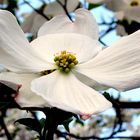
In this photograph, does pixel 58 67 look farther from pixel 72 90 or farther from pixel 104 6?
pixel 104 6

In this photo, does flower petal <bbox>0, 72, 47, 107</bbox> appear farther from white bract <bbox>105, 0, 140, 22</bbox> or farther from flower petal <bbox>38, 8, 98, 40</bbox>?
white bract <bbox>105, 0, 140, 22</bbox>

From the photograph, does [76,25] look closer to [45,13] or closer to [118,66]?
[118,66]

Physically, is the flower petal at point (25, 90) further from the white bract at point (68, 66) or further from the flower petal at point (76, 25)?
the flower petal at point (76, 25)

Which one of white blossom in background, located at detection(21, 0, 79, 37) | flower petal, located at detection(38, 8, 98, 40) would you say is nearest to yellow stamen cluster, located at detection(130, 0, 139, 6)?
white blossom in background, located at detection(21, 0, 79, 37)

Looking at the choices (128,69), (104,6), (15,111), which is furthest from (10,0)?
(128,69)

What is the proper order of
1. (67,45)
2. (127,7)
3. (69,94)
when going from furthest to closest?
(127,7), (67,45), (69,94)

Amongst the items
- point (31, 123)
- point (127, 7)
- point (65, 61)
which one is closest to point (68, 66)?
point (65, 61)

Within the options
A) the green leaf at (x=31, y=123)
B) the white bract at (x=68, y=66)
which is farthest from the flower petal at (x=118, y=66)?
the green leaf at (x=31, y=123)

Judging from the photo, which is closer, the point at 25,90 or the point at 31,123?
the point at 25,90

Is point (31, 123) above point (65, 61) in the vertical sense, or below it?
below
